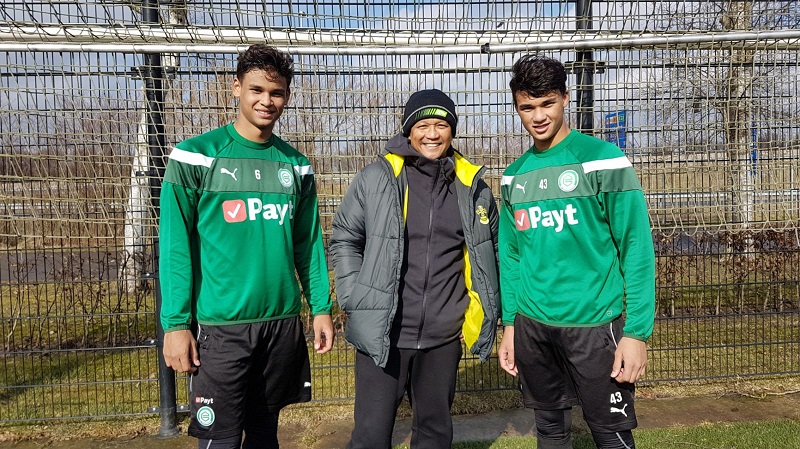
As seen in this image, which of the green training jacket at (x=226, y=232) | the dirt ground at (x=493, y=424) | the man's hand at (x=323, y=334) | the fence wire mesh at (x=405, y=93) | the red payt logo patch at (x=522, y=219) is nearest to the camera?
the green training jacket at (x=226, y=232)

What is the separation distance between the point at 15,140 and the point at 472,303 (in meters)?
3.06

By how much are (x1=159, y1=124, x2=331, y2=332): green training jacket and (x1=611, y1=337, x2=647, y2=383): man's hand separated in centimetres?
145

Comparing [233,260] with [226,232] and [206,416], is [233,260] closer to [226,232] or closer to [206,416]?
[226,232]

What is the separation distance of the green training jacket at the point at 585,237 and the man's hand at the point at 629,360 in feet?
0.14

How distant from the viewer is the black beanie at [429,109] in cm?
263

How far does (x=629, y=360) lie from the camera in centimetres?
247

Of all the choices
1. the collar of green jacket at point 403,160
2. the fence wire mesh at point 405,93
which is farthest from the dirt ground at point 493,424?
the collar of green jacket at point 403,160

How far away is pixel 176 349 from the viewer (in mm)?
2436

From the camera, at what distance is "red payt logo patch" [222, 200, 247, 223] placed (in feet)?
8.20

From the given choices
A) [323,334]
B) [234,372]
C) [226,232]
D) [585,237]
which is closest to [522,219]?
[585,237]

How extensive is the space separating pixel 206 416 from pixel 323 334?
2.05 feet

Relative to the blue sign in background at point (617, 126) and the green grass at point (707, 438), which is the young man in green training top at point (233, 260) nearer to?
the green grass at point (707, 438)

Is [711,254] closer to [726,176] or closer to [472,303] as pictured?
Answer: [726,176]

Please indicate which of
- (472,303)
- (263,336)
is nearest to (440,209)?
(472,303)
